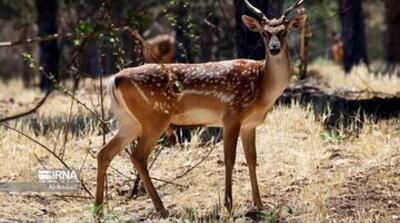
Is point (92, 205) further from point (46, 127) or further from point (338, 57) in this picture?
point (338, 57)

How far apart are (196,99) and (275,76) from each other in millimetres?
759

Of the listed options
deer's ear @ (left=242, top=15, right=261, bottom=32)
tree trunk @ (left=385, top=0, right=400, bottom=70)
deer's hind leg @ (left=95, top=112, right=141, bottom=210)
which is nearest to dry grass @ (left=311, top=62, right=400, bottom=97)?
tree trunk @ (left=385, top=0, right=400, bottom=70)

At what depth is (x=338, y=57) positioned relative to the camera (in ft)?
88.9

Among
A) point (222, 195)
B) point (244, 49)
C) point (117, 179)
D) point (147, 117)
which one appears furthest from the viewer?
point (244, 49)

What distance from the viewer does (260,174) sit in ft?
30.6

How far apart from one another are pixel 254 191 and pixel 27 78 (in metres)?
19.3

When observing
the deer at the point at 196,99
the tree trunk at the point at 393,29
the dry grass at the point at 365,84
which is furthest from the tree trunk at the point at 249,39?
the tree trunk at the point at 393,29

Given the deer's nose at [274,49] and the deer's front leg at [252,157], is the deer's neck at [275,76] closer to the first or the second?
the deer's nose at [274,49]

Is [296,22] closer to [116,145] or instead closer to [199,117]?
[199,117]

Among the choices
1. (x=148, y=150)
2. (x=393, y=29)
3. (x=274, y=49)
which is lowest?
(x=148, y=150)

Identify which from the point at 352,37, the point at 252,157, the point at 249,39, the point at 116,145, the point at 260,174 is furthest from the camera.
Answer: the point at 352,37

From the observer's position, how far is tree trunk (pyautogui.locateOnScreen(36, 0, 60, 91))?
20.0 metres

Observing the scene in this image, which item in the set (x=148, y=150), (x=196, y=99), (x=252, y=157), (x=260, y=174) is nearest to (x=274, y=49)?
(x=196, y=99)

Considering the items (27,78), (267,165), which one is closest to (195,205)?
(267,165)
